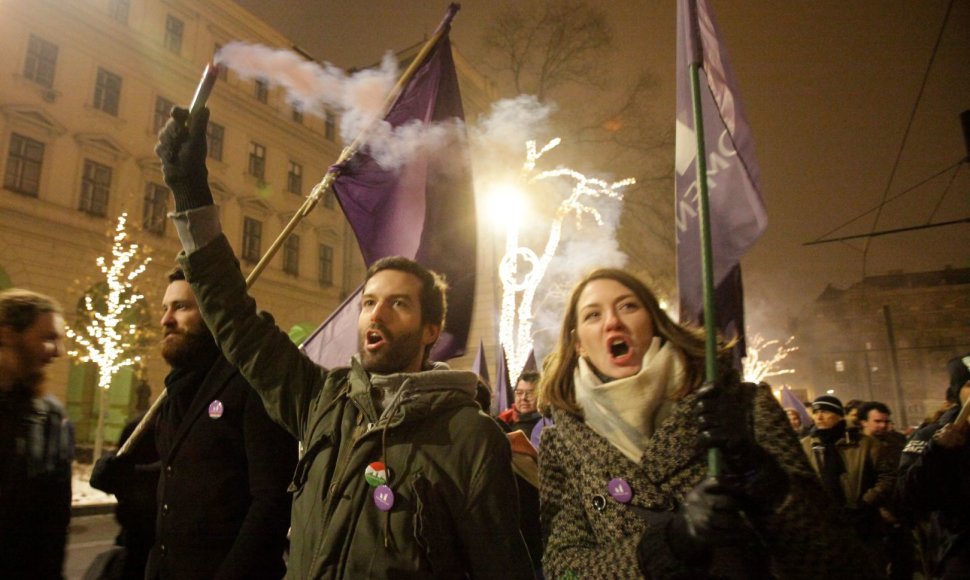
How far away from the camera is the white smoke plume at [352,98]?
448 centimetres

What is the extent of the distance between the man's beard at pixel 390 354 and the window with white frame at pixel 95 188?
23.3m

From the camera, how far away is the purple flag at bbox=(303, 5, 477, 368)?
4.84 m

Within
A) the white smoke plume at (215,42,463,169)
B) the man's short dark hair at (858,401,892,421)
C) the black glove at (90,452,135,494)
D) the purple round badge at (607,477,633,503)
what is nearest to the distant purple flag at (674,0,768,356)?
the purple round badge at (607,477,633,503)

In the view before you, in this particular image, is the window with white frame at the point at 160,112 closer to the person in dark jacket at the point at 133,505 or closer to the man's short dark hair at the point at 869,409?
the person in dark jacket at the point at 133,505

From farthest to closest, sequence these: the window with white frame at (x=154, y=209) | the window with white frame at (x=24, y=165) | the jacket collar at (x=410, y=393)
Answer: the window with white frame at (x=154, y=209), the window with white frame at (x=24, y=165), the jacket collar at (x=410, y=393)

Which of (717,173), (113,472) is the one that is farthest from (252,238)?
(717,173)

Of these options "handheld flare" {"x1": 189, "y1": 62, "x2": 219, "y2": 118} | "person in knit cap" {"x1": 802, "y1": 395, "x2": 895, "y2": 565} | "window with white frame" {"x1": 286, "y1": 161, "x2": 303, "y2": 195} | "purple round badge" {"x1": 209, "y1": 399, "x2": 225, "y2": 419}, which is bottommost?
"person in knit cap" {"x1": 802, "y1": 395, "x2": 895, "y2": 565}

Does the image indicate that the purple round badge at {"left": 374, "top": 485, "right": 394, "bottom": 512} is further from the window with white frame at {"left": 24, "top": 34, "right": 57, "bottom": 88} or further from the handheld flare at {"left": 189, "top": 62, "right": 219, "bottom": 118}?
the window with white frame at {"left": 24, "top": 34, "right": 57, "bottom": 88}

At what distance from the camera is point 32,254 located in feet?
64.0

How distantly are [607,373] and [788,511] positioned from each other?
860 mm

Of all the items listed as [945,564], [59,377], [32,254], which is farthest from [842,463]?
[32,254]

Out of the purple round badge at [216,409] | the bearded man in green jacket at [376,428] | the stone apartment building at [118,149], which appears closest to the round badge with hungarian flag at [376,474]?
the bearded man in green jacket at [376,428]

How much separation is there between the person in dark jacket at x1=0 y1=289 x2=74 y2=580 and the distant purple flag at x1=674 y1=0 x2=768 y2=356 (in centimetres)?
328

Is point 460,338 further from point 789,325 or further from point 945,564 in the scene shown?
point 789,325
